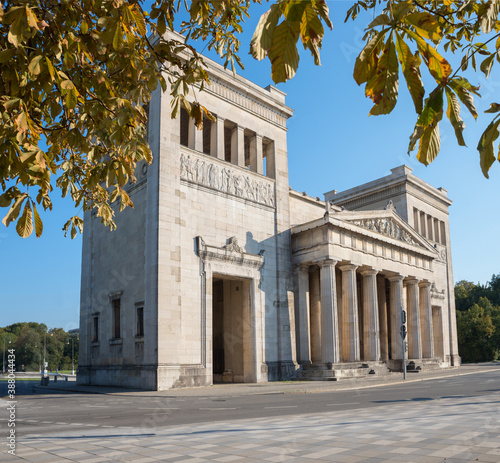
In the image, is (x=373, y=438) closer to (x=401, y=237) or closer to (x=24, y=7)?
(x=24, y=7)

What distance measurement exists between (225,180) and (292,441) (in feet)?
85.5

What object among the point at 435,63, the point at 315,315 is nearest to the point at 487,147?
the point at 435,63

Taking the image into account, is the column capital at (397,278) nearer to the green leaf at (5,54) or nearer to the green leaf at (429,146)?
the green leaf at (5,54)

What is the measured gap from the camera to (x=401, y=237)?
44969mm

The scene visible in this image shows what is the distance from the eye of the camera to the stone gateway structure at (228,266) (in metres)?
29.2

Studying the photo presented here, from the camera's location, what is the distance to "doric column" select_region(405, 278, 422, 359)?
45031 mm

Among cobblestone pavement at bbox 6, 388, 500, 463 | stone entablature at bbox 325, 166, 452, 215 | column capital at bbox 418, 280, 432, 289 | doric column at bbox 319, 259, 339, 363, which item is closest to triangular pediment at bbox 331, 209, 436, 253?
column capital at bbox 418, 280, 432, 289

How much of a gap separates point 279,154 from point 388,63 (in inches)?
1419

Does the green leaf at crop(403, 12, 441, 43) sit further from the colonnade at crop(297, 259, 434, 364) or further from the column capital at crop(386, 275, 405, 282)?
the column capital at crop(386, 275, 405, 282)

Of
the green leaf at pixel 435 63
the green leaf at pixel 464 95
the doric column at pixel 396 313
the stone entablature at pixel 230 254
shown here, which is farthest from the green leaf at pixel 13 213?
the doric column at pixel 396 313

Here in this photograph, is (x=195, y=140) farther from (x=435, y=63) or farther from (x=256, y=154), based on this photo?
(x=435, y=63)

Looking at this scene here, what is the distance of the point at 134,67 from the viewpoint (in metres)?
6.43

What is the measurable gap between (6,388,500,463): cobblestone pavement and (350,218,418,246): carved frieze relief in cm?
2902

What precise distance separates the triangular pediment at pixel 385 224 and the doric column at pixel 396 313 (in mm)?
3752
